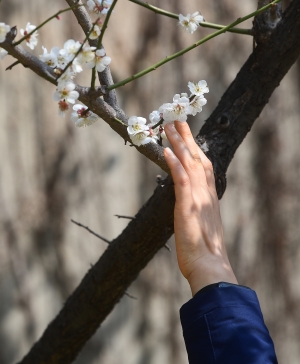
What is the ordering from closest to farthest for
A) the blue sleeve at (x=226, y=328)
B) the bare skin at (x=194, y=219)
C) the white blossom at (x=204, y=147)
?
the blue sleeve at (x=226, y=328), the bare skin at (x=194, y=219), the white blossom at (x=204, y=147)

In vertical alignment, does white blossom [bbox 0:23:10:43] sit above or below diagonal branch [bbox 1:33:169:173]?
above

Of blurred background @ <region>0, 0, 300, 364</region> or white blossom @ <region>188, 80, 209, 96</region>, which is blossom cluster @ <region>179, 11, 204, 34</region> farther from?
blurred background @ <region>0, 0, 300, 364</region>

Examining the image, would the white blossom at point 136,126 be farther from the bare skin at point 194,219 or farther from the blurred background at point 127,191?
the blurred background at point 127,191

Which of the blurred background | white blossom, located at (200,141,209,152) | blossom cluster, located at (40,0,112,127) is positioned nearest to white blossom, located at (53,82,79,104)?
blossom cluster, located at (40,0,112,127)

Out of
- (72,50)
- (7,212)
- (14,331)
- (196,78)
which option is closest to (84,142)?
(7,212)

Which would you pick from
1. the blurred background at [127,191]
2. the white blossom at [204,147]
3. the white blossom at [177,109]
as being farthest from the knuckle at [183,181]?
the blurred background at [127,191]

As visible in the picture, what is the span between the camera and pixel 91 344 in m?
1.99

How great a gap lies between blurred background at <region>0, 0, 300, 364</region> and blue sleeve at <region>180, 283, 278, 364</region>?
1189mm

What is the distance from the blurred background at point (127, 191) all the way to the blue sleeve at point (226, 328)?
3.90ft

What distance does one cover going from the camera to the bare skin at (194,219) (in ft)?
2.73

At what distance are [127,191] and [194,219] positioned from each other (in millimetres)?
1149

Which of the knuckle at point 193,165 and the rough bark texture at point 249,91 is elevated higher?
the rough bark texture at point 249,91

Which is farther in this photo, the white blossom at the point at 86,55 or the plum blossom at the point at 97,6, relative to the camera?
the plum blossom at the point at 97,6

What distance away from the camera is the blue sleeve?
713 millimetres
